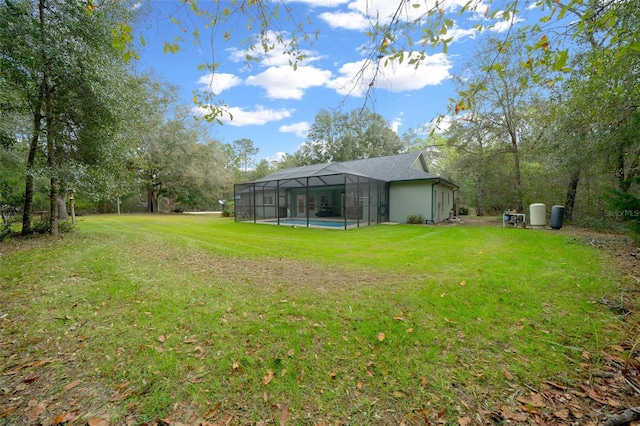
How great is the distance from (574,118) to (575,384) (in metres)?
8.54

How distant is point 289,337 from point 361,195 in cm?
1019

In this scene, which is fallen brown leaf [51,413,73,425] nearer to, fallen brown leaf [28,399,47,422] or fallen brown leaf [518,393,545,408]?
fallen brown leaf [28,399,47,422]

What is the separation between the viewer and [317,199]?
17.1 metres

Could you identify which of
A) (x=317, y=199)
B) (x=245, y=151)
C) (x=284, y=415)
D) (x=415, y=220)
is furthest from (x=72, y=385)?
(x=245, y=151)

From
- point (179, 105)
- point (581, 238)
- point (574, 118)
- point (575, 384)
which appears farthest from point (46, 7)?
point (179, 105)

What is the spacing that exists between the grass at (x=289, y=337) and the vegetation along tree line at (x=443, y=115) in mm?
2088

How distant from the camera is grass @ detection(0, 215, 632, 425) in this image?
1926mm

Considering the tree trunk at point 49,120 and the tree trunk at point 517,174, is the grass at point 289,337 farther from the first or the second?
the tree trunk at point 517,174

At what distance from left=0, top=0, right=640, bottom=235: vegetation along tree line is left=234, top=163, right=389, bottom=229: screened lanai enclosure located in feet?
14.2

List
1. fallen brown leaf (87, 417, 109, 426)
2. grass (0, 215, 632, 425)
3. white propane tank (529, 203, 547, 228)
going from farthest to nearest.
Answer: white propane tank (529, 203, 547, 228), grass (0, 215, 632, 425), fallen brown leaf (87, 417, 109, 426)

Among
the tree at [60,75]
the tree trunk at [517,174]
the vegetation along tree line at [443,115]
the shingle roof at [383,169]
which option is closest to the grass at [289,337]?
the vegetation along tree line at [443,115]

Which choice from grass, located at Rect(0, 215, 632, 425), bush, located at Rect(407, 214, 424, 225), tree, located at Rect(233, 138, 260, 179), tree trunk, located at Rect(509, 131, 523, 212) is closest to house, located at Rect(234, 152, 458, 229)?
bush, located at Rect(407, 214, 424, 225)

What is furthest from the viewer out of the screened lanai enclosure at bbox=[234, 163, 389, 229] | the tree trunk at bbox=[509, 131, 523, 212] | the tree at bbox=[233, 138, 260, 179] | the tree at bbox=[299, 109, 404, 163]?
the tree at bbox=[233, 138, 260, 179]

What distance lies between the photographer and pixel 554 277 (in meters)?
4.10
